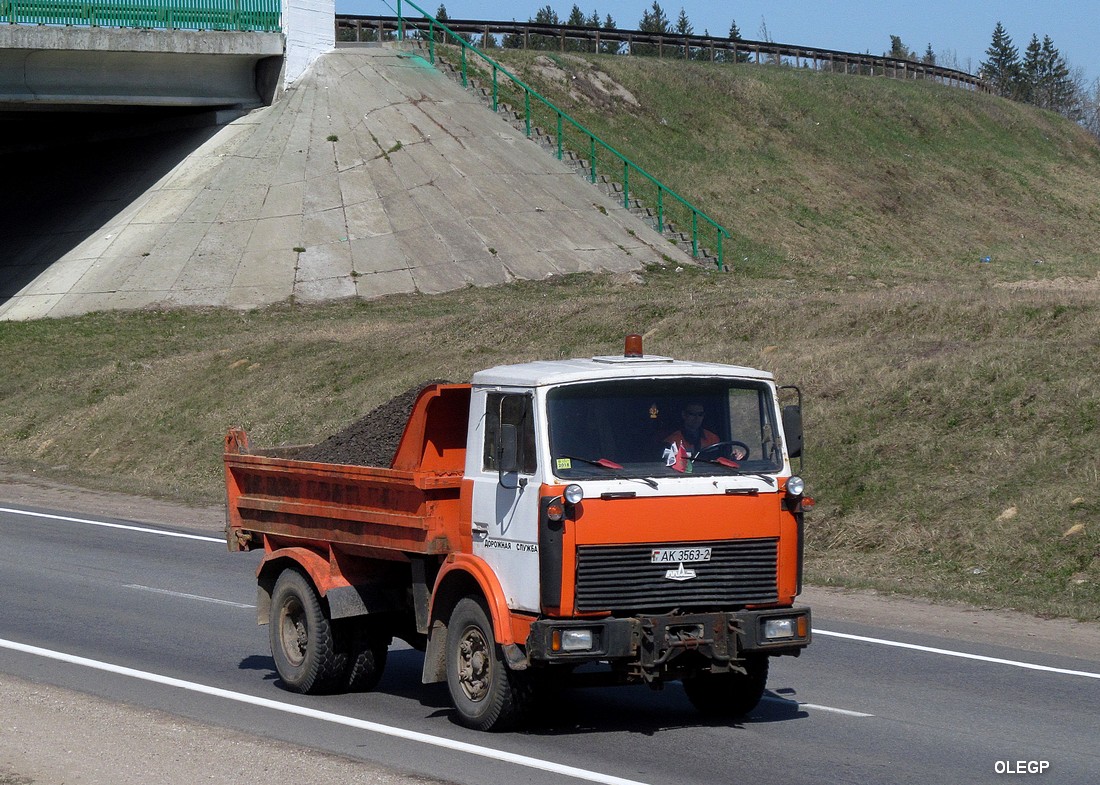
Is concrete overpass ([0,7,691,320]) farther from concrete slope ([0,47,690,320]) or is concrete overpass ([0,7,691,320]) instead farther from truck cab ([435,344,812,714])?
truck cab ([435,344,812,714])

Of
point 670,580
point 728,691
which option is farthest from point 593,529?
point 728,691

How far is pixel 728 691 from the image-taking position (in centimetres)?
915

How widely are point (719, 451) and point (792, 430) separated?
1.59 ft

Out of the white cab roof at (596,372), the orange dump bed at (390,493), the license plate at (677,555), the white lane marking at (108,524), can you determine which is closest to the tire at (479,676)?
the orange dump bed at (390,493)

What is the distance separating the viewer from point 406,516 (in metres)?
8.98

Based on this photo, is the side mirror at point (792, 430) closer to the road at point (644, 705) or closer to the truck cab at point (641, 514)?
the truck cab at point (641, 514)

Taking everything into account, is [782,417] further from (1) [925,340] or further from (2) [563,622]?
(1) [925,340]

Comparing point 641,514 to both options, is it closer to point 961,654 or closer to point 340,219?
point 961,654

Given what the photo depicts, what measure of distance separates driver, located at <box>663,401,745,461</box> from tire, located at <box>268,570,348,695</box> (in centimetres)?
290

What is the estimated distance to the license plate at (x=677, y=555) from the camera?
8.20m

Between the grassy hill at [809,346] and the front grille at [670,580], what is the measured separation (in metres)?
6.19

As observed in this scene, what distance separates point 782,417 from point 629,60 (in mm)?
51302

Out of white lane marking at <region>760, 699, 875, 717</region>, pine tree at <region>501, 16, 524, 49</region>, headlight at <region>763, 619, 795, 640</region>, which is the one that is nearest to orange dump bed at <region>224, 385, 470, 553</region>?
headlight at <region>763, 619, 795, 640</region>

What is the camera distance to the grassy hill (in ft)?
53.5
